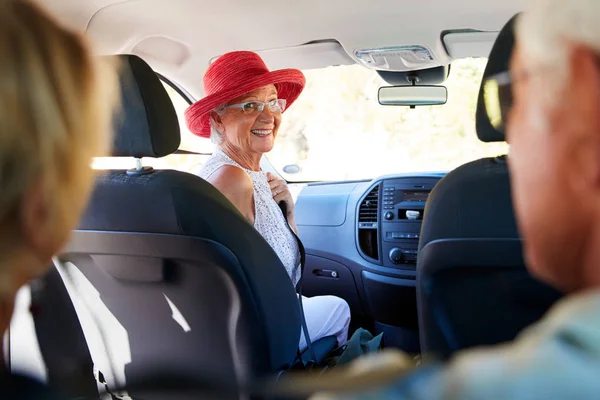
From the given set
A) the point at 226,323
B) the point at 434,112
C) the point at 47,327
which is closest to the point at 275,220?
the point at 226,323

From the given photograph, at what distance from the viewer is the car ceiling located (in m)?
2.67

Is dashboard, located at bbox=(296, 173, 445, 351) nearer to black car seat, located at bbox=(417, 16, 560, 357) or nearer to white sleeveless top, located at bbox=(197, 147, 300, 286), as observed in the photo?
white sleeveless top, located at bbox=(197, 147, 300, 286)

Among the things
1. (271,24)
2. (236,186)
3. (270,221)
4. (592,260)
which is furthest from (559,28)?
(271,24)

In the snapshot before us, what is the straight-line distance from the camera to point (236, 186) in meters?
2.33

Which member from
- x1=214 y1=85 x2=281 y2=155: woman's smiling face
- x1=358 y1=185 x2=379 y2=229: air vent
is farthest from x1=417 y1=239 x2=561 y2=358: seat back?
x1=358 y1=185 x2=379 y2=229: air vent

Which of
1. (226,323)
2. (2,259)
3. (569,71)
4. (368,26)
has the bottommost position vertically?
(226,323)

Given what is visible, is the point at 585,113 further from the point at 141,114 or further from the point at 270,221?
the point at 270,221

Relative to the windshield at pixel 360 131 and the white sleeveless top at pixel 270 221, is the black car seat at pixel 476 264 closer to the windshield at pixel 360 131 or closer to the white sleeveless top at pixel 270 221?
the white sleeveless top at pixel 270 221

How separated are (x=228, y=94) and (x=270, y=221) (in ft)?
1.92

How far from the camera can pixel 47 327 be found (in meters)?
2.15

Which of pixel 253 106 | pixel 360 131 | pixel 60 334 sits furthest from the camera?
pixel 360 131

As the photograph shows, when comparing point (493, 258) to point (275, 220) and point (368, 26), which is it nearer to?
point (275, 220)

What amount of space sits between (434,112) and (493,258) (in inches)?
87.2

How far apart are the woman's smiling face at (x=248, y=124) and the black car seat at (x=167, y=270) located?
33.3 inches
